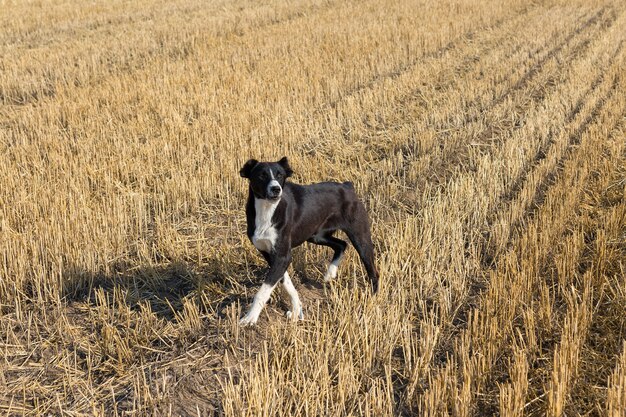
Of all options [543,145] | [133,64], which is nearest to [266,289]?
[543,145]

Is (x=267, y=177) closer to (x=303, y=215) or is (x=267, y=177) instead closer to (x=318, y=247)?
(x=303, y=215)

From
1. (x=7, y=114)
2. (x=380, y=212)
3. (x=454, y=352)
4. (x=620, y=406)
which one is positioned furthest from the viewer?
(x=7, y=114)

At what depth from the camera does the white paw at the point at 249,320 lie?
4.21 meters

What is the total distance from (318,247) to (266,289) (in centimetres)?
153

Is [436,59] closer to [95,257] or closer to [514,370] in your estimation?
[95,257]

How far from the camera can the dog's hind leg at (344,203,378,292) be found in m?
4.82

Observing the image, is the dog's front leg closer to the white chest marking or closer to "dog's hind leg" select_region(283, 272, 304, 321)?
the white chest marking

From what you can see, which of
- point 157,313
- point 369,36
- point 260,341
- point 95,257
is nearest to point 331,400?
point 260,341

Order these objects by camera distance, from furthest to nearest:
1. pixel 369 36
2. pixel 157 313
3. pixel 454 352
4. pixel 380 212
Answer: pixel 369 36 → pixel 380 212 → pixel 157 313 → pixel 454 352

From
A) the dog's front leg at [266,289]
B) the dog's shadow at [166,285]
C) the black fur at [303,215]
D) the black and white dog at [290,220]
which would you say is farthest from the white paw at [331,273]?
the dog's front leg at [266,289]

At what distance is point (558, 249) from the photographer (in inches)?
212

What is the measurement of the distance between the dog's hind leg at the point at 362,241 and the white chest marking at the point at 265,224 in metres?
0.81

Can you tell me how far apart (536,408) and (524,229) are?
8.30 ft

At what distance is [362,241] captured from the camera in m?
4.86
